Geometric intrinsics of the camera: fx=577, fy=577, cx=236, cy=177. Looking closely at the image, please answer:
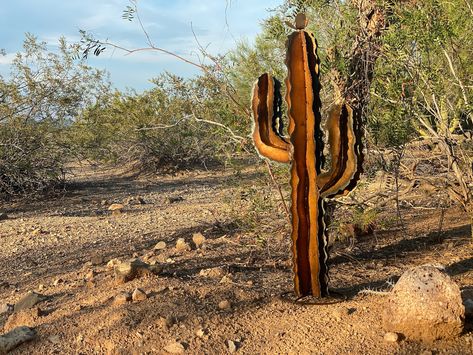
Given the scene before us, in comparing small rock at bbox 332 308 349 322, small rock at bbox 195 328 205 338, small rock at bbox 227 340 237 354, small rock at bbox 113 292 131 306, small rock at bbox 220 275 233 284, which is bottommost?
small rock at bbox 227 340 237 354

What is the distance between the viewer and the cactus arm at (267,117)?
4.13 meters

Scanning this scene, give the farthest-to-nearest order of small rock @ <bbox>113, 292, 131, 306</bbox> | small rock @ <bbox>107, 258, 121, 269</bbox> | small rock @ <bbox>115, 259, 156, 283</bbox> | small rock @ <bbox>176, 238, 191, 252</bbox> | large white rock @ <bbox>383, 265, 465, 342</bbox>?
small rock @ <bbox>176, 238, 191, 252</bbox> → small rock @ <bbox>107, 258, 121, 269</bbox> → small rock @ <bbox>115, 259, 156, 283</bbox> → small rock @ <bbox>113, 292, 131, 306</bbox> → large white rock @ <bbox>383, 265, 465, 342</bbox>

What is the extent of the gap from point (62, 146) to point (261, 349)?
9.54 m

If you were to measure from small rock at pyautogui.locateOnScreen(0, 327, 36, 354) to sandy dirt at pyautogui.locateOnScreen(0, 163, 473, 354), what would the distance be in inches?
1.8

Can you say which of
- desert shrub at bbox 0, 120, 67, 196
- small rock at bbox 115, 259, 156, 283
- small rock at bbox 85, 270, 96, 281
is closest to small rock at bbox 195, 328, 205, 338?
small rock at bbox 115, 259, 156, 283

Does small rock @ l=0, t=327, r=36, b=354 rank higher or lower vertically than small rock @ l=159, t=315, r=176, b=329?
lower

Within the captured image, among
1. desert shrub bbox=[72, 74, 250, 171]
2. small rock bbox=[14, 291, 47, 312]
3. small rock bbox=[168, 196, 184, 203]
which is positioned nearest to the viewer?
small rock bbox=[14, 291, 47, 312]

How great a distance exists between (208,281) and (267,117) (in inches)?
59.6

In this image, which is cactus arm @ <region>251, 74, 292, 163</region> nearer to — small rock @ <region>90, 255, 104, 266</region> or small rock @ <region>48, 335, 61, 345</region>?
small rock @ <region>48, 335, 61, 345</region>

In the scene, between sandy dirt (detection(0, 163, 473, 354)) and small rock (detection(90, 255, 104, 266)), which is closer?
sandy dirt (detection(0, 163, 473, 354))

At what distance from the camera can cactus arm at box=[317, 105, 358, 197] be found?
3.85 meters

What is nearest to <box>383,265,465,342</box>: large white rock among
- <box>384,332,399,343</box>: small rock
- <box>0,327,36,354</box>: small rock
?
<box>384,332,399,343</box>: small rock

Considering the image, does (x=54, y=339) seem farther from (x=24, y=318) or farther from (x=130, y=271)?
(x=130, y=271)

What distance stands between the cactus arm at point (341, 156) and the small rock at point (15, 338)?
2245mm
